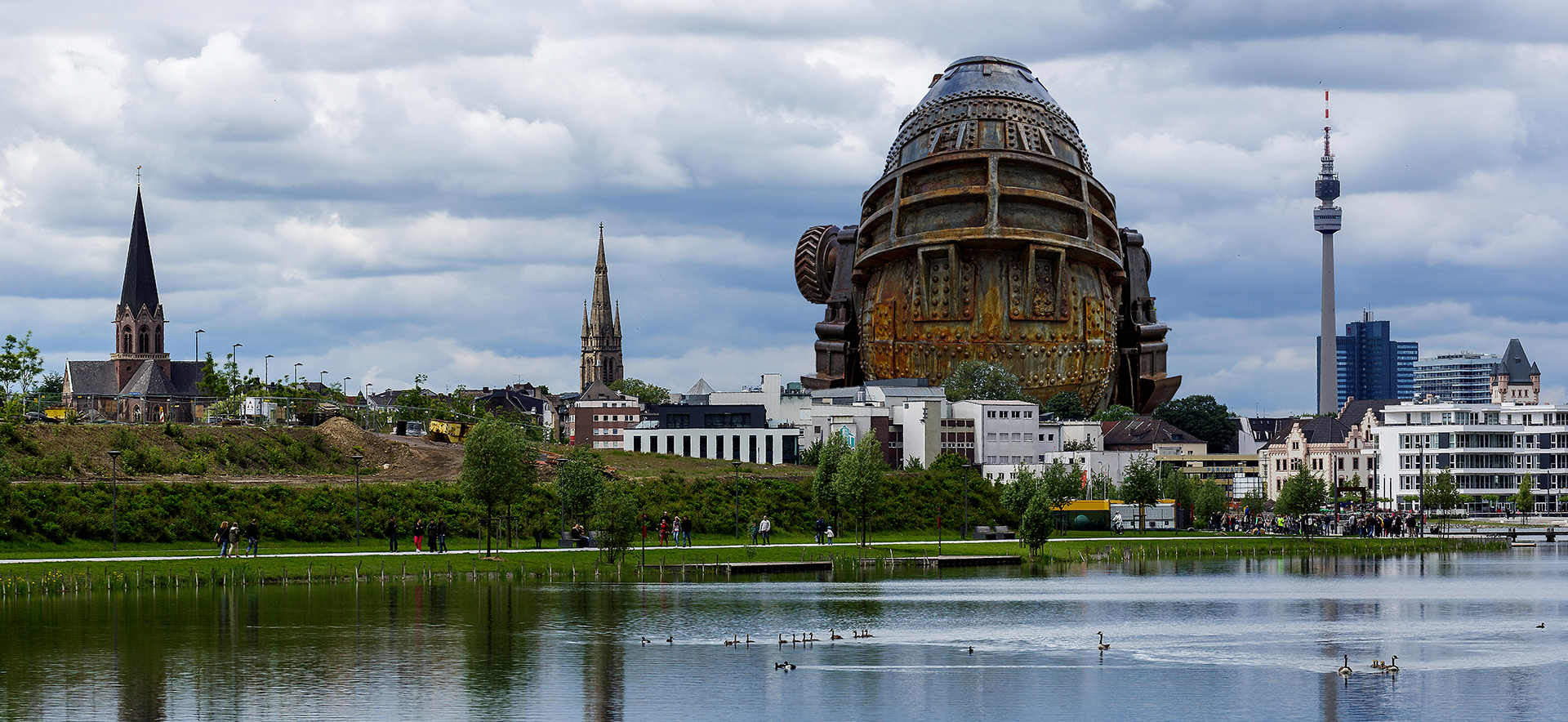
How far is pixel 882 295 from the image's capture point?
457 feet

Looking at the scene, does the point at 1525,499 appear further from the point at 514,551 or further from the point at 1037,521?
the point at 514,551

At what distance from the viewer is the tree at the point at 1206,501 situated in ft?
374

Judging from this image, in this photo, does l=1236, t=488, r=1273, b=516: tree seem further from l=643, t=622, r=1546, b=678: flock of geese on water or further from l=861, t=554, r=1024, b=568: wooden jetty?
l=643, t=622, r=1546, b=678: flock of geese on water

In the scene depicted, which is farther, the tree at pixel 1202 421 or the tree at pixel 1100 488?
the tree at pixel 1202 421

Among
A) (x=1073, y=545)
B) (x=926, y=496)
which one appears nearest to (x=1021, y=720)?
(x=1073, y=545)

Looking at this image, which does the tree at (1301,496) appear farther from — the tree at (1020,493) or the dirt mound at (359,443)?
the dirt mound at (359,443)

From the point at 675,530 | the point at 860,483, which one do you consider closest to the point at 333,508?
the point at 675,530

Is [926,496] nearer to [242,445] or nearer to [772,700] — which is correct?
[242,445]

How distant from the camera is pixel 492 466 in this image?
62.2m

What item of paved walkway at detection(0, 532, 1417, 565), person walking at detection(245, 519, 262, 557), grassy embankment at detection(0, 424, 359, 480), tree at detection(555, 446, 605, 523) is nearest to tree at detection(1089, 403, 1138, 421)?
paved walkway at detection(0, 532, 1417, 565)

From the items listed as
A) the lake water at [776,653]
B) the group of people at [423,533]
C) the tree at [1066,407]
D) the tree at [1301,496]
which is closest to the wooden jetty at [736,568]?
the lake water at [776,653]

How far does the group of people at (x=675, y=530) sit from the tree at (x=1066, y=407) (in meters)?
70.5

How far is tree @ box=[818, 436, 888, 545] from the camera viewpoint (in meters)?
76.6

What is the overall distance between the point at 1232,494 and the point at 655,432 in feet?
193
